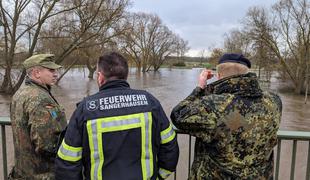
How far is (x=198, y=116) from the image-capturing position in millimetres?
1556

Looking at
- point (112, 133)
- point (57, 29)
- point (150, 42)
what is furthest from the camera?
point (150, 42)

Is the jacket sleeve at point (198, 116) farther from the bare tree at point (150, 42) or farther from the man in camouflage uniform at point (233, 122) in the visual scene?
the bare tree at point (150, 42)

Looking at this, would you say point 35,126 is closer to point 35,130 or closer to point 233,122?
point 35,130

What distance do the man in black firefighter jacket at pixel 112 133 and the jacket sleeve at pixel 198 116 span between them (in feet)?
0.36

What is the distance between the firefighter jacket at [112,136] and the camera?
1446 mm

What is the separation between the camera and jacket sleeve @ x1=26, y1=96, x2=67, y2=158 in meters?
1.83

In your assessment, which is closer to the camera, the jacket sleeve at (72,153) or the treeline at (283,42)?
the jacket sleeve at (72,153)

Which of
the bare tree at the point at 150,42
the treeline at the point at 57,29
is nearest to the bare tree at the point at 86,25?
the treeline at the point at 57,29

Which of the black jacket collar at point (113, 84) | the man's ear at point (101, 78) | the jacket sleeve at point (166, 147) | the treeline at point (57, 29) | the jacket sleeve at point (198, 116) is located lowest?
the jacket sleeve at point (166, 147)

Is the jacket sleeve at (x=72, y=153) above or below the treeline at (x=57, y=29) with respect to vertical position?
below

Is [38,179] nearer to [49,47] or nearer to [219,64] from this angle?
[219,64]

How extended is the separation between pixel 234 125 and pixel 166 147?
16.8 inches

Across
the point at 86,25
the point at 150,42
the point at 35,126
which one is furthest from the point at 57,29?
the point at 150,42

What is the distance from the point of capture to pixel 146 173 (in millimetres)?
1586
